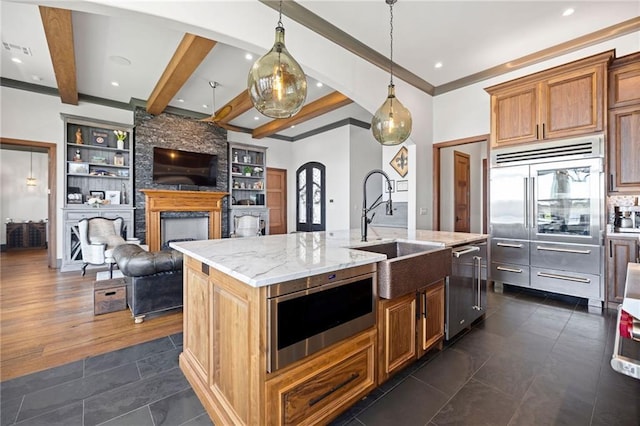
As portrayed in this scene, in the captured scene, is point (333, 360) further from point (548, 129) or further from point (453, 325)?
point (548, 129)

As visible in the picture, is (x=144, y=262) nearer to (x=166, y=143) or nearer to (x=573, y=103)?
(x=166, y=143)

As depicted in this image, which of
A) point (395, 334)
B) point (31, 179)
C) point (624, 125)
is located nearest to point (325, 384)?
point (395, 334)

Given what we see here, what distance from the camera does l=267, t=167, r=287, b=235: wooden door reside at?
849 cm

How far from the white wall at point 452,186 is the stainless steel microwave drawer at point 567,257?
1772mm

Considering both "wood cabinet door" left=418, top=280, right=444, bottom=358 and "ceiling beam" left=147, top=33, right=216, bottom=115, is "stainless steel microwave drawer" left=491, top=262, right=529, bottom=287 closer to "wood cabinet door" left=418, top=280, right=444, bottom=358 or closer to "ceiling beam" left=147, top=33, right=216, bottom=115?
"wood cabinet door" left=418, top=280, right=444, bottom=358

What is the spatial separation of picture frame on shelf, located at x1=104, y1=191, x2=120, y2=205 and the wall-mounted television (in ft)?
2.45

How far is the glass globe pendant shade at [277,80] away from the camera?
6.14 ft

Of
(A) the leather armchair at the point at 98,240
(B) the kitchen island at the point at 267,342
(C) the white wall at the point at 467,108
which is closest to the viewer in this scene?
(B) the kitchen island at the point at 267,342

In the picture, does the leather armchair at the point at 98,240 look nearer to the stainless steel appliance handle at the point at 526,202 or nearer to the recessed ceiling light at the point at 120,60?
the recessed ceiling light at the point at 120,60

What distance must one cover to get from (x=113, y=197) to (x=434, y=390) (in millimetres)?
6486

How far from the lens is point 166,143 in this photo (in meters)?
6.16

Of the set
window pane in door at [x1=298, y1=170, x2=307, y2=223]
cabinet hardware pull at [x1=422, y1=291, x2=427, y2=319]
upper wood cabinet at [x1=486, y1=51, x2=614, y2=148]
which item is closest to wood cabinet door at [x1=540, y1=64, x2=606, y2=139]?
upper wood cabinet at [x1=486, y1=51, x2=614, y2=148]

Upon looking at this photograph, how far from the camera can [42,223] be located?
8.04 metres

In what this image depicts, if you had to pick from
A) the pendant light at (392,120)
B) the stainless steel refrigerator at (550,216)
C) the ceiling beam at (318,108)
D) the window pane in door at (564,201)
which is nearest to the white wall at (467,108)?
the stainless steel refrigerator at (550,216)
